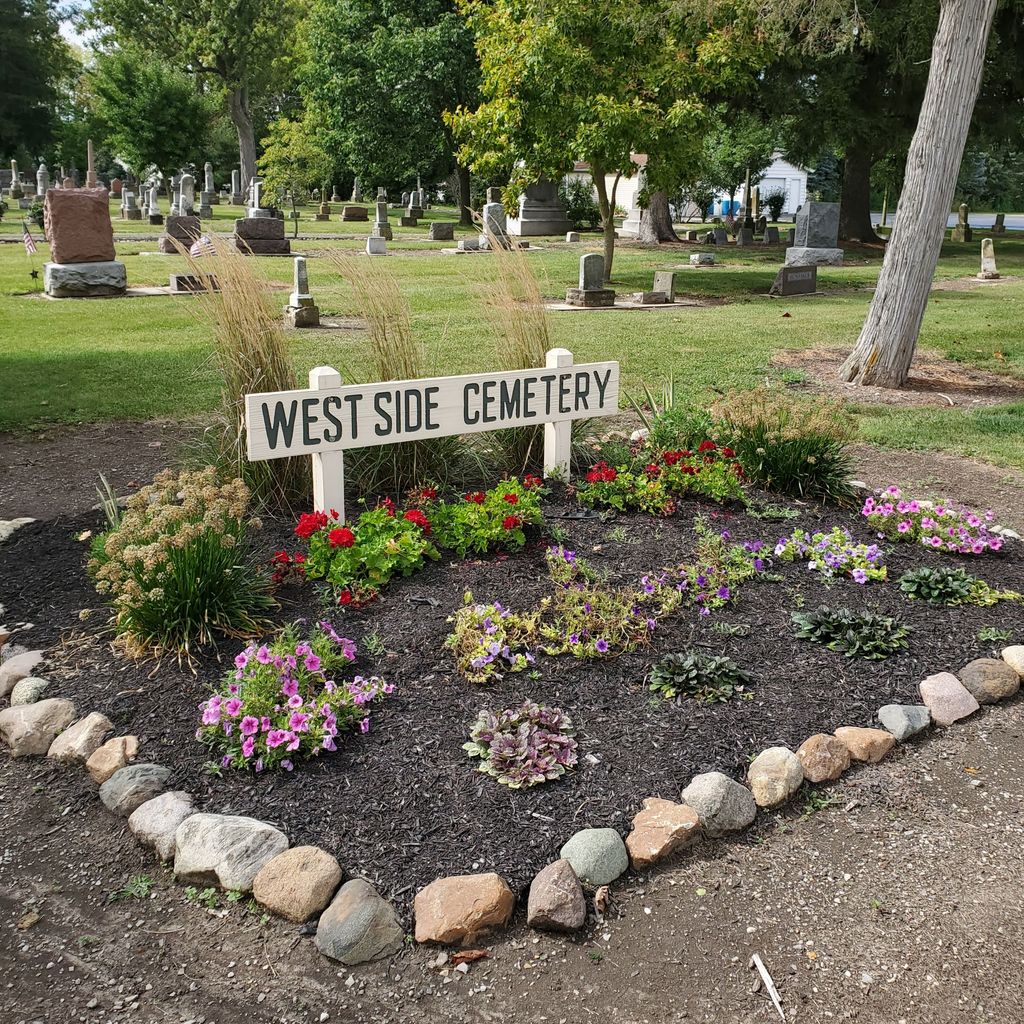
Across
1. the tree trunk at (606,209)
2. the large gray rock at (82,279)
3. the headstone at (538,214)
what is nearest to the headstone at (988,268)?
the tree trunk at (606,209)

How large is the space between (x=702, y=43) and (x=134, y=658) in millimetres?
15067

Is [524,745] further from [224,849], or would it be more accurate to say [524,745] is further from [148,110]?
[148,110]

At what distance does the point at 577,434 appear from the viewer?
5.59 meters

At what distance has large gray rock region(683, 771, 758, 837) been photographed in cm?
290

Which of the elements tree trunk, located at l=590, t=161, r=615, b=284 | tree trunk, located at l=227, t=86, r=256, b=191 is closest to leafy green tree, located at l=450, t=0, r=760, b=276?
tree trunk, located at l=590, t=161, r=615, b=284

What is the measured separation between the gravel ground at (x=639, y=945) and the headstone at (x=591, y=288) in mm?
12420

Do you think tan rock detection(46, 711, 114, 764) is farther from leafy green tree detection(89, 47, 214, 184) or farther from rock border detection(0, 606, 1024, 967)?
leafy green tree detection(89, 47, 214, 184)

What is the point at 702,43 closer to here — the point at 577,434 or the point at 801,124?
the point at 801,124

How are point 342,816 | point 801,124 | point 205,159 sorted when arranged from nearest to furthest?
point 342,816, point 801,124, point 205,159

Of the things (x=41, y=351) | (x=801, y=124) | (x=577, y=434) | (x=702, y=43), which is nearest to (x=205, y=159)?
(x=801, y=124)

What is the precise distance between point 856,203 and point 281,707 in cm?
2738

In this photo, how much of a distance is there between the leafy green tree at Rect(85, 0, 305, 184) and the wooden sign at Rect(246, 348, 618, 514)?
137 feet

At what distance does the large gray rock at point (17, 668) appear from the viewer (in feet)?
11.5

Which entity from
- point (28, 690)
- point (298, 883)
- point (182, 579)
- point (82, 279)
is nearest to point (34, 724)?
point (28, 690)
